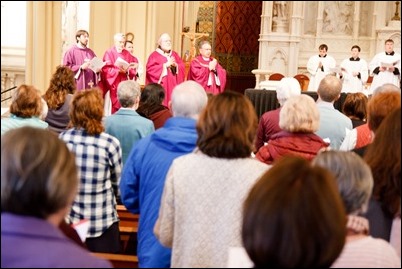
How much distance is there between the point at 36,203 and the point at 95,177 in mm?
1680

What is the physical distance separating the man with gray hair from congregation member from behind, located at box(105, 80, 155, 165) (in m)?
1.24

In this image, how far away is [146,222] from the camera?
3113 millimetres

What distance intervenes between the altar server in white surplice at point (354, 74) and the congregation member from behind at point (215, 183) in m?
9.10

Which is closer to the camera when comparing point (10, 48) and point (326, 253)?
point (326, 253)

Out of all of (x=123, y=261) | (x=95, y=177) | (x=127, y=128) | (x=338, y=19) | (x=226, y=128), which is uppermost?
(x=338, y=19)

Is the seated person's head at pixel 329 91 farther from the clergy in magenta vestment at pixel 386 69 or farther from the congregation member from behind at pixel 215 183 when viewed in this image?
the clergy in magenta vestment at pixel 386 69

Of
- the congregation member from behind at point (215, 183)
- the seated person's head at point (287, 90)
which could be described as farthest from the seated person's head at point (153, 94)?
the congregation member from behind at point (215, 183)

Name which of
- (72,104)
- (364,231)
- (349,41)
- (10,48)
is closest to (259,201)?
(364,231)

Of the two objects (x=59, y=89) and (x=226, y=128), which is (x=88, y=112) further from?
(x=59, y=89)

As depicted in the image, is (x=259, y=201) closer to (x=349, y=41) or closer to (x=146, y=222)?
(x=146, y=222)

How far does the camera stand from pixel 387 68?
11.0 meters

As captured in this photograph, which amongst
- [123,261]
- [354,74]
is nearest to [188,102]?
[123,261]

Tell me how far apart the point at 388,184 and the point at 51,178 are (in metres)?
1.31

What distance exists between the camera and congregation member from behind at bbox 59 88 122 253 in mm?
3357
